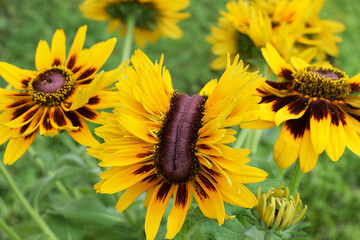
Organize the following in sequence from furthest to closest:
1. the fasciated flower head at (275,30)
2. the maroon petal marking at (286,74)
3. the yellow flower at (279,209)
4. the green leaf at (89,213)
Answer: the green leaf at (89,213)
the fasciated flower head at (275,30)
the maroon petal marking at (286,74)
the yellow flower at (279,209)

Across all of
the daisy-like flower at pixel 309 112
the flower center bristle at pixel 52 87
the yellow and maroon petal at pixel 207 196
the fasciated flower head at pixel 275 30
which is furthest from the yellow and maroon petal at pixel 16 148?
the fasciated flower head at pixel 275 30

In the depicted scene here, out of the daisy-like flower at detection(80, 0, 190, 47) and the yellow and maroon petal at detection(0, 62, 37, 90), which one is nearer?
the yellow and maroon petal at detection(0, 62, 37, 90)

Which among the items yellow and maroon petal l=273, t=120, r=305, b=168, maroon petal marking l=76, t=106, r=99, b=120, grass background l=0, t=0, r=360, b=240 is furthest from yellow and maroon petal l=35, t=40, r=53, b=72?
yellow and maroon petal l=273, t=120, r=305, b=168

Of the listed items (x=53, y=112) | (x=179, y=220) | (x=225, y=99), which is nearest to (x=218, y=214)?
(x=179, y=220)

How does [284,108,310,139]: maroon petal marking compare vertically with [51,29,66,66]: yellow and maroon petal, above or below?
below

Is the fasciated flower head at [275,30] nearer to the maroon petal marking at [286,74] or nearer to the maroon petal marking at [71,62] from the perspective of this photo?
the maroon petal marking at [286,74]

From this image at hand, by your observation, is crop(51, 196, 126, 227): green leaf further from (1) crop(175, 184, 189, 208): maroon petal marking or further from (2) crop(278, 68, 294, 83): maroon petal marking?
(2) crop(278, 68, 294, 83): maroon petal marking

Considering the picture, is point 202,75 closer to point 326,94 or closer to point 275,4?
A: point 275,4
